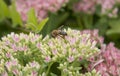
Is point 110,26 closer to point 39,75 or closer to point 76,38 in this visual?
point 76,38

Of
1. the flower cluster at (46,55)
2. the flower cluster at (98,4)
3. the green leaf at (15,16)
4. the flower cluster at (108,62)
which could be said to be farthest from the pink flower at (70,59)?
the flower cluster at (98,4)

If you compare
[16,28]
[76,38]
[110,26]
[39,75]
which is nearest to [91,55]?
[76,38]

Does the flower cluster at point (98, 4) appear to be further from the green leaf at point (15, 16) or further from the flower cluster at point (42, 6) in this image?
the green leaf at point (15, 16)

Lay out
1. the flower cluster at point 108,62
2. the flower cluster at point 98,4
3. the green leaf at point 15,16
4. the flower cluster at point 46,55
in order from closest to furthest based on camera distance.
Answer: the flower cluster at point 46,55 → the flower cluster at point 108,62 → the green leaf at point 15,16 → the flower cluster at point 98,4

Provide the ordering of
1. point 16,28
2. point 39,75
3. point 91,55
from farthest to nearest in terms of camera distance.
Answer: point 16,28
point 91,55
point 39,75

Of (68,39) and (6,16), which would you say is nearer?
(68,39)

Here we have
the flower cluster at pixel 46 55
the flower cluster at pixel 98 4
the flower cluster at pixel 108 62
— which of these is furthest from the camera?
the flower cluster at pixel 98 4

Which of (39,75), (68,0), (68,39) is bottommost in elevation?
(39,75)
